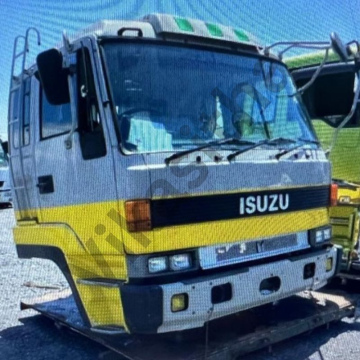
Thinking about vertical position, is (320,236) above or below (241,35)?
below

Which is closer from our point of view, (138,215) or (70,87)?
(138,215)

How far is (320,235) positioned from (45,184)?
88.9 inches

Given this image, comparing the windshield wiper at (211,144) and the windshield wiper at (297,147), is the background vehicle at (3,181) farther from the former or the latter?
the windshield wiper at (211,144)

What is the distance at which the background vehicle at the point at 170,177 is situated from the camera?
120 inches

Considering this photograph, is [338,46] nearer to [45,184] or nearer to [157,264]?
[157,264]

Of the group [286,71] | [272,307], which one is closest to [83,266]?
[272,307]

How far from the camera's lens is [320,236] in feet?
13.1

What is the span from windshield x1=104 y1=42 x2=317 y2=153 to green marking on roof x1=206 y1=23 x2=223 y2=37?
17 centimetres

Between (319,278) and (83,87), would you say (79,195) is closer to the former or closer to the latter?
(83,87)

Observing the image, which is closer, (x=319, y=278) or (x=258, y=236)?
(x=258, y=236)

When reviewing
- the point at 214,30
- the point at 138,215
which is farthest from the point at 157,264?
the point at 214,30

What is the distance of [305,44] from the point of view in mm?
4004

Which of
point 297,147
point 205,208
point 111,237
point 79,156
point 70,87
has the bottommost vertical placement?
point 111,237

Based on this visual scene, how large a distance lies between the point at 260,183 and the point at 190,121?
0.66m
